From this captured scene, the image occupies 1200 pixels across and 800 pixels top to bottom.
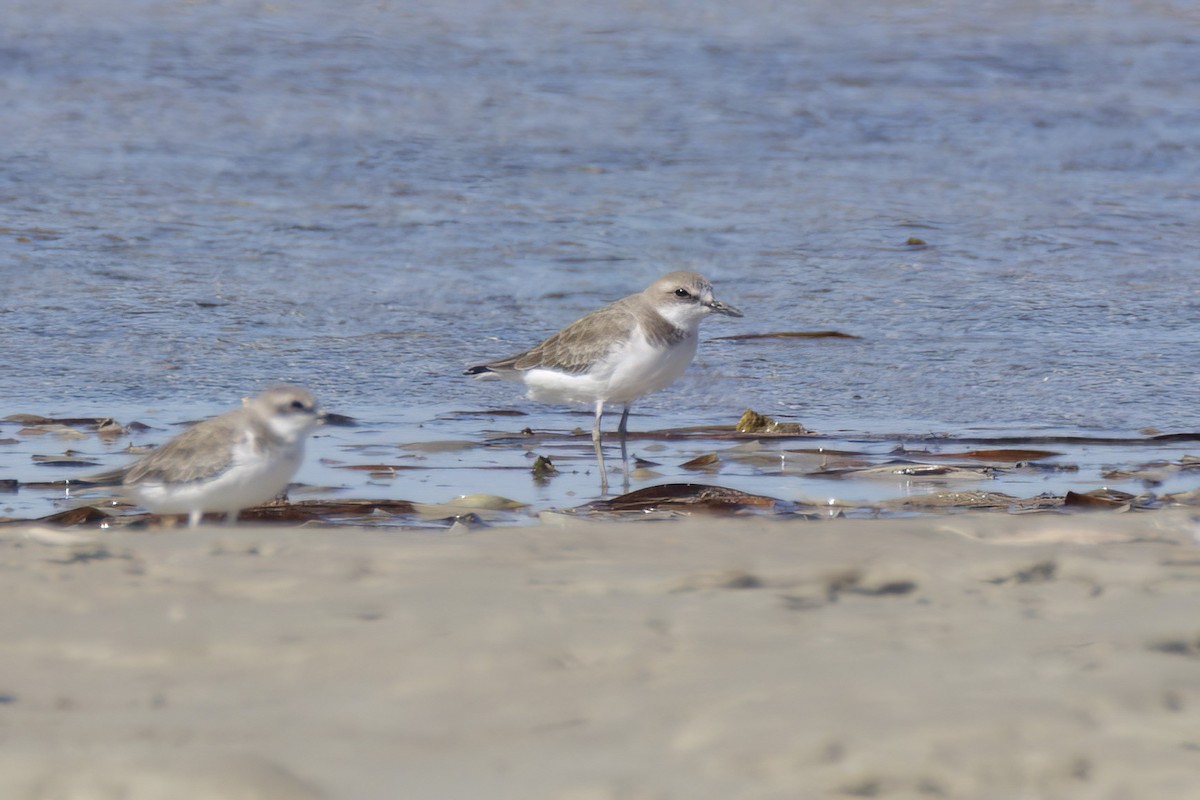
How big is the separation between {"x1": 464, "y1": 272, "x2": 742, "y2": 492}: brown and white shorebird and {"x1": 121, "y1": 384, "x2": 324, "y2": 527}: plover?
6.16 feet

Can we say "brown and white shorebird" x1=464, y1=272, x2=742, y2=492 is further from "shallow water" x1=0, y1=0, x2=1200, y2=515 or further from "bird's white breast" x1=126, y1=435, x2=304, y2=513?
"bird's white breast" x1=126, y1=435, x2=304, y2=513

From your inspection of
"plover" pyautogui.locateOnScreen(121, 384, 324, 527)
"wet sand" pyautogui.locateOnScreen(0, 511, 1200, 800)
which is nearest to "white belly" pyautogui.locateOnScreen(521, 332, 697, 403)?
"plover" pyautogui.locateOnScreen(121, 384, 324, 527)

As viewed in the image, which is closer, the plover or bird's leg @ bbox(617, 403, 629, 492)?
the plover

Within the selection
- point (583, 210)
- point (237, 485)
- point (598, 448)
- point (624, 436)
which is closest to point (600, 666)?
point (237, 485)

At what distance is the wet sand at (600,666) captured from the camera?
96.0 inches

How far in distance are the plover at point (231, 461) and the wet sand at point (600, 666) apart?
0.59 meters

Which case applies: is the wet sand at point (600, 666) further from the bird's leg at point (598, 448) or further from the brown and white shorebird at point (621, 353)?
the brown and white shorebird at point (621, 353)

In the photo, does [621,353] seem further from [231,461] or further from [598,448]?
[231,461]

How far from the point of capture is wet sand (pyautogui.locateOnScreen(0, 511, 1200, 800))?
8.00 ft

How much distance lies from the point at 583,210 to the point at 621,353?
11.8ft

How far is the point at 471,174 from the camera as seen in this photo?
1064cm

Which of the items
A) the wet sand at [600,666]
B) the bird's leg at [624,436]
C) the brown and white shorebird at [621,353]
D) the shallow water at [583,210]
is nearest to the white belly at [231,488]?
the wet sand at [600,666]

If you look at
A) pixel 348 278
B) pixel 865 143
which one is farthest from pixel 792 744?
pixel 865 143

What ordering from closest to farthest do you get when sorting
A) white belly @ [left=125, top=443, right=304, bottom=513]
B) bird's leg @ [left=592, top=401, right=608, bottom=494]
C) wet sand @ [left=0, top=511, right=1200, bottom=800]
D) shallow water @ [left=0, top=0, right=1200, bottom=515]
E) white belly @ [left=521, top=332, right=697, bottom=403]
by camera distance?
wet sand @ [left=0, top=511, right=1200, bottom=800], white belly @ [left=125, top=443, right=304, bottom=513], bird's leg @ [left=592, top=401, right=608, bottom=494], white belly @ [left=521, top=332, right=697, bottom=403], shallow water @ [left=0, top=0, right=1200, bottom=515]
